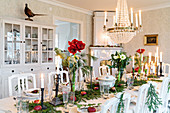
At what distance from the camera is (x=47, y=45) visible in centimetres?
421

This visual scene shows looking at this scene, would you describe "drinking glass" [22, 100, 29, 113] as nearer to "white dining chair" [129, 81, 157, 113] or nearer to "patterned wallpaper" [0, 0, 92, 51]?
"white dining chair" [129, 81, 157, 113]

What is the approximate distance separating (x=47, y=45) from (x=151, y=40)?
133 inches

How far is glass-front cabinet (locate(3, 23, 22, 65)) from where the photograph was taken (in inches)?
134

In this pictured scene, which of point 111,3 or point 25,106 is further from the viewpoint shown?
point 111,3

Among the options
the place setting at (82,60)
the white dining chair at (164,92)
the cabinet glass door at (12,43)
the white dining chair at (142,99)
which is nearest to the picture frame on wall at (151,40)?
the place setting at (82,60)

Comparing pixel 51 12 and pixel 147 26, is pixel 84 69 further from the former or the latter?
pixel 147 26

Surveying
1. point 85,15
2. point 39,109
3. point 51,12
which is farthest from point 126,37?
point 85,15

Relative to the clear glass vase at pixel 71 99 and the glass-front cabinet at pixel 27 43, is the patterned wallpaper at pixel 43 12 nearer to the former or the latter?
the glass-front cabinet at pixel 27 43

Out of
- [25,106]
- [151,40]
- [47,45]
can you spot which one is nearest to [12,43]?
[47,45]

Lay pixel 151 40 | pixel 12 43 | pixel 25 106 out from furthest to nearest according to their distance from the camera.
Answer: pixel 151 40
pixel 12 43
pixel 25 106

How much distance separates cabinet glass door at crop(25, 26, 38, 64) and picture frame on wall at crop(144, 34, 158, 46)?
3.57 m

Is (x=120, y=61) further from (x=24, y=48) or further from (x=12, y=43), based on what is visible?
(x=12, y=43)

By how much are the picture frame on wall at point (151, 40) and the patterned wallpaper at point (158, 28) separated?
0.10 metres

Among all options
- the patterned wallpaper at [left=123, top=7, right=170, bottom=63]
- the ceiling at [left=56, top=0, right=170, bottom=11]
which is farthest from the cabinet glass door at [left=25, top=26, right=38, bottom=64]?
the patterned wallpaper at [left=123, top=7, right=170, bottom=63]
